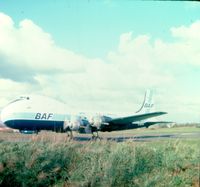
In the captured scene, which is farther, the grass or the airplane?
the airplane

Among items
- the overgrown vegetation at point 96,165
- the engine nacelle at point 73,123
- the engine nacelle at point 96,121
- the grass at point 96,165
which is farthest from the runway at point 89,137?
the engine nacelle at point 96,121

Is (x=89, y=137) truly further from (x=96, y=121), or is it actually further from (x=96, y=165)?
(x=96, y=165)

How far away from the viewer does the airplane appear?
29.5 m

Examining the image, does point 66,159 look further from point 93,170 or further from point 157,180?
point 157,180

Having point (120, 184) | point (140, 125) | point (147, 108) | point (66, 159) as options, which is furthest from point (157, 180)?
point (147, 108)

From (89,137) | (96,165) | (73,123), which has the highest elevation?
(73,123)

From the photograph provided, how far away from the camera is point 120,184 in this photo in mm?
8961

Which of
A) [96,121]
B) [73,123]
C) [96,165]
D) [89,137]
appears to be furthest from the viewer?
[96,121]

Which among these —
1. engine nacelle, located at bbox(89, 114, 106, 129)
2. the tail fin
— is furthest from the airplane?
the tail fin

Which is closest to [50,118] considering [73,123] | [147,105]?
[73,123]

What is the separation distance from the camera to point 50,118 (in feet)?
99.8

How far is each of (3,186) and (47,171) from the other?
4.18 ft

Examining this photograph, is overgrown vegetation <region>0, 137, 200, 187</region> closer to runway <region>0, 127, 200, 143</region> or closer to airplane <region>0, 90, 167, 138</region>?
runway <region>0, 127, 200, 143</region>

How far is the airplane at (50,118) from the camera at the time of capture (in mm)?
29531
